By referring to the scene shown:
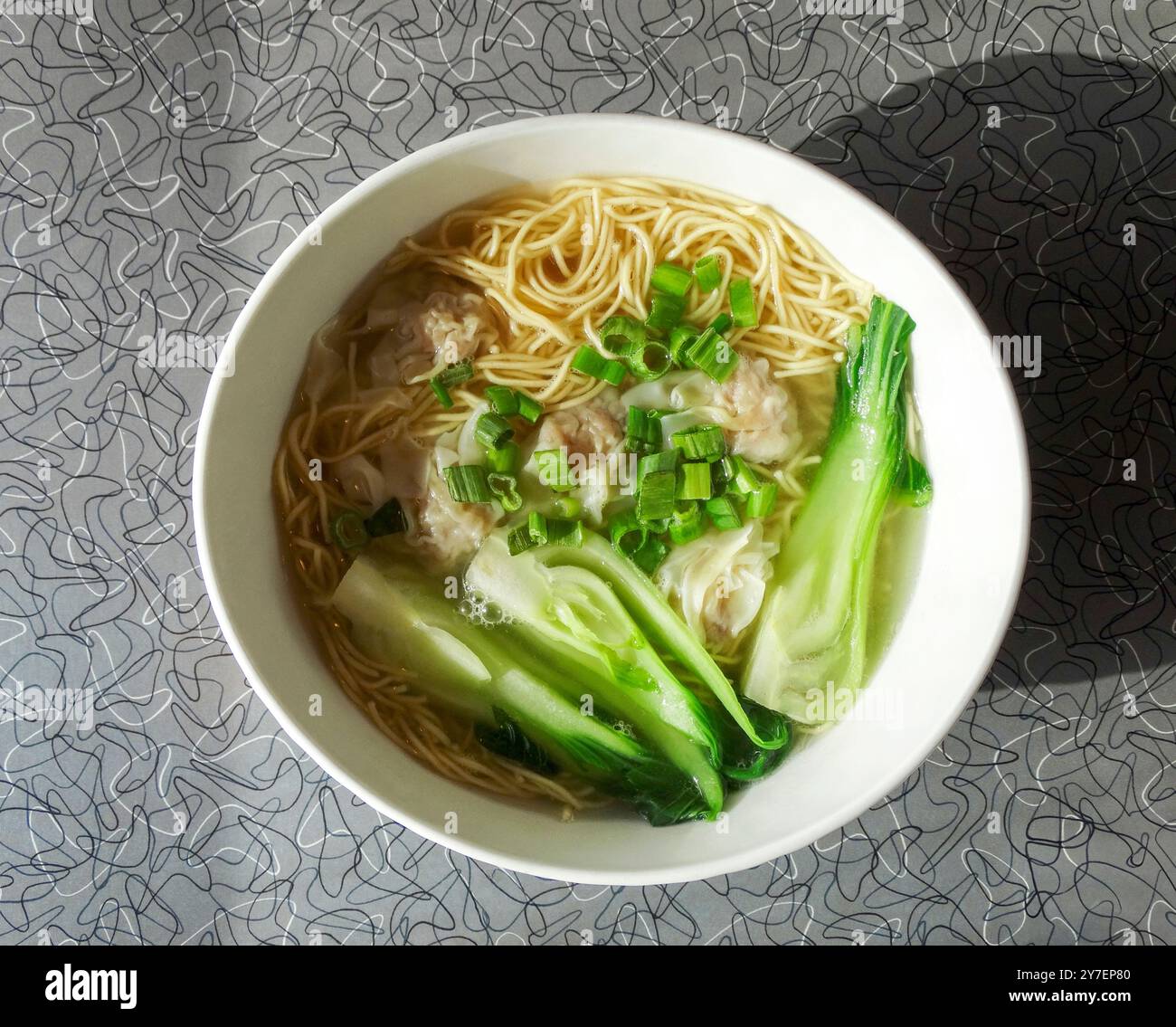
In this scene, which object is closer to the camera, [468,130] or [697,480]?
[697,480]

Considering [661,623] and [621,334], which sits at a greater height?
[621,334]

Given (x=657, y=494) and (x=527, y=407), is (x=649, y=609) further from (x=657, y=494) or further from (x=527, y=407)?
(x=527, y=407)

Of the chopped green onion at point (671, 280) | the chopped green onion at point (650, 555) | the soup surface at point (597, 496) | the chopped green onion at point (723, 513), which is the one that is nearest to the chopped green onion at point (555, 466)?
the soup surface at point (597, 496)

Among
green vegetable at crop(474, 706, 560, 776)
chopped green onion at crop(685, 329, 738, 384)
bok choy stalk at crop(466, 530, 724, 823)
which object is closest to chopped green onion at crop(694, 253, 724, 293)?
chopped green onion at crop(685, 329, 738, 384)

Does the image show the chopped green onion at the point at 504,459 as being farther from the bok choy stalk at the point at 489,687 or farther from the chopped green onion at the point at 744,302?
the chopped green onion at the point at 744,302

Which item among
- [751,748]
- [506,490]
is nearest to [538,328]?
[506,490]

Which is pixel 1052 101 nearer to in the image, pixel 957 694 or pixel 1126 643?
pixel 1126 643

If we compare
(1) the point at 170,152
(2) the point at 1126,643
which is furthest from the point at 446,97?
(2) the point at 1126,643

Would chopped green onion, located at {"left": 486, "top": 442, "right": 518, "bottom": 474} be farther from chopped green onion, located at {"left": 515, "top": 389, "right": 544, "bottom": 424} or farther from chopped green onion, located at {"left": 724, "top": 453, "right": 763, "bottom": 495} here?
chopped green onion, located at {"left": 724, "top": 453, "right": 763, "bottom": 495}
